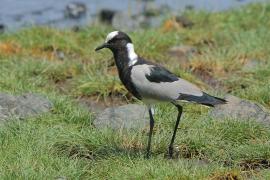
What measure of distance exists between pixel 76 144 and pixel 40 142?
0.95 feet

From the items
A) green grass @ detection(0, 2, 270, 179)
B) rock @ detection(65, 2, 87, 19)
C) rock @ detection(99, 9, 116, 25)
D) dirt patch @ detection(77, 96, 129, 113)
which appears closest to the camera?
green grass @ detection(0, 2, 270, 179)

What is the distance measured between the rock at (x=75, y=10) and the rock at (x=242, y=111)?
6.81m

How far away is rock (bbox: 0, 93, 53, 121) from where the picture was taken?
667cm

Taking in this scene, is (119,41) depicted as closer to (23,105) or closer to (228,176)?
(228,176)

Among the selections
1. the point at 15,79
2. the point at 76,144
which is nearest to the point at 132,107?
the point at 76,144

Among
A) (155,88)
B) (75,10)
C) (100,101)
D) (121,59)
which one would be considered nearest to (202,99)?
(155,88)

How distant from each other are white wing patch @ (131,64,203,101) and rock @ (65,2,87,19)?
7.63 meters

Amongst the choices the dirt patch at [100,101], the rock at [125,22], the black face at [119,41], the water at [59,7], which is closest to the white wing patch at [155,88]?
the black face at [119,41]

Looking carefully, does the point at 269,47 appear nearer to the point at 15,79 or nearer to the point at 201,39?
the point at 201,39

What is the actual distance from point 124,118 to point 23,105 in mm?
952

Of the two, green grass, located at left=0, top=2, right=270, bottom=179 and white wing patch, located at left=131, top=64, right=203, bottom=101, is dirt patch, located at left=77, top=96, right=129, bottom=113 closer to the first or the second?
green grass, located at left=0, top=2, right=270, bottom=179

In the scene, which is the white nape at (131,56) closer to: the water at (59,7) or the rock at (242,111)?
the rock at (242,111)

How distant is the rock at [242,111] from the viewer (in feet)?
21.2

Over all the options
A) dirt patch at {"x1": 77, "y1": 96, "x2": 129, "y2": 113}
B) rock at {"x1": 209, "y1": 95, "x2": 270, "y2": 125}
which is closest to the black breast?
rock at {"x1": 209, "y1": 95, "x2": 270, "y2": 125}
